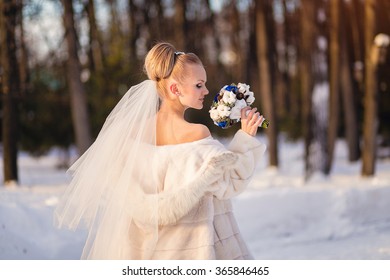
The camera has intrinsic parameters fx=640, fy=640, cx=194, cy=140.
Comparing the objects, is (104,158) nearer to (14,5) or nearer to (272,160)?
(14,5)

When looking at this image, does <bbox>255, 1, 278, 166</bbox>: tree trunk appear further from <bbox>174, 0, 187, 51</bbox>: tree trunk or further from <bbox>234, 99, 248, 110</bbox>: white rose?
<bbox>234, 99, 248, 110</bbox>: white rose

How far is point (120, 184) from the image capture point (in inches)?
165

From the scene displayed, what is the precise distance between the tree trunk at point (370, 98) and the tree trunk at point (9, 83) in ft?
20.3

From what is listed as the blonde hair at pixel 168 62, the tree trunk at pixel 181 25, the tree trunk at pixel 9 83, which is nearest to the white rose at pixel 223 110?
the blonde hair at pixel 168 62

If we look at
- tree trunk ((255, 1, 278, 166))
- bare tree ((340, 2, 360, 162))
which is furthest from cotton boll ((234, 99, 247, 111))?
bare tree ((340, 2, 360, 162))

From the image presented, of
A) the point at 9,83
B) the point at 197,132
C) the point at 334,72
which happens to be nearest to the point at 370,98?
the point at 334,72

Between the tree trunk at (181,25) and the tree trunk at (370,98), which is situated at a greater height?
the tree trunk at (181,25)

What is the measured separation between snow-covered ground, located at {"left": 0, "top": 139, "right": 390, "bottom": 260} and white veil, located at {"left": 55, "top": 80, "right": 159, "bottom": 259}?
6.38 feet

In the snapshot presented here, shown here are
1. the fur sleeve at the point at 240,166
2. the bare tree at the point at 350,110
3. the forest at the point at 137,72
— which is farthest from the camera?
the bare tree at the point at 350,110

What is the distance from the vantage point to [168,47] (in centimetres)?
414

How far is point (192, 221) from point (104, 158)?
0.75 m

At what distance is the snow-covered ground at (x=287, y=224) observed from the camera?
21.5 feet

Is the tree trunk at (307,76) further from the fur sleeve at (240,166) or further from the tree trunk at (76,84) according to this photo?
the fur sleeve at (240,166)

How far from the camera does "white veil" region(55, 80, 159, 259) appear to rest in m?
4.18
